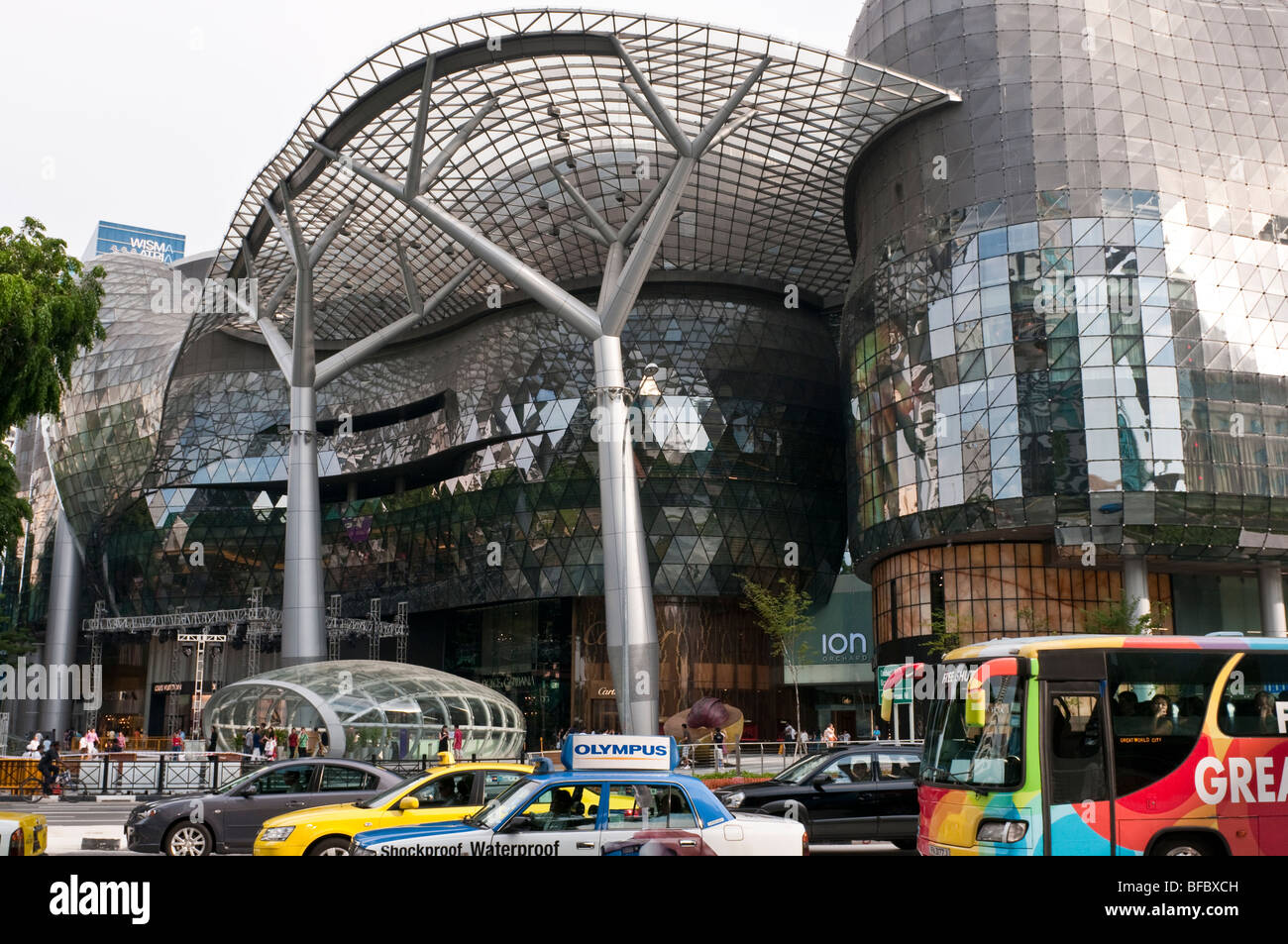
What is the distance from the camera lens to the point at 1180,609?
1945 inches

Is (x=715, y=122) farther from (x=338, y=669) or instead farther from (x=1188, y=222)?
(x=338, y=669)

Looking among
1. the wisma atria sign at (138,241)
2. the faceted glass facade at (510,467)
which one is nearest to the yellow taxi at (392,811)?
the faceted glass facade at (510,467)

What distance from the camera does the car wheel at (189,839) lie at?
51.5ft

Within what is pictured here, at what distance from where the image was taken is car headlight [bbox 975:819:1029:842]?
11.9 meters

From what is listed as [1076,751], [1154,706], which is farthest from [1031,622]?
[1076,751]

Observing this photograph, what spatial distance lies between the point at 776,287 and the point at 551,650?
23796 millimetres

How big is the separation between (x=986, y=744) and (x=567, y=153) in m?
43.3

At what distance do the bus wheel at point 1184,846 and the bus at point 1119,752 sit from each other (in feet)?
0.04

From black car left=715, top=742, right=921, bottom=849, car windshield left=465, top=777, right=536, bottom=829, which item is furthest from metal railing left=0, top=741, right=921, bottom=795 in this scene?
car windshield left=465, top=777, right=536, bottom=829

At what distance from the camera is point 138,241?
116 m

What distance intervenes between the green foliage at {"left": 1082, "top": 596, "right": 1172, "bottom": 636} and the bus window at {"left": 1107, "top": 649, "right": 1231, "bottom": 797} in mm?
30500

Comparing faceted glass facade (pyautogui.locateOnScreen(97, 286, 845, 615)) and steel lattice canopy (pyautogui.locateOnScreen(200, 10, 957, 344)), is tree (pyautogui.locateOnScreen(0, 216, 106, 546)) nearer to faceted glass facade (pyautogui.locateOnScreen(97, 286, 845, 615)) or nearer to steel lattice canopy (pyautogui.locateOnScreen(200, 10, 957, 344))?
steel lattice canopy (pyautogui.locateOnScreen(200, 10, 957, 344))

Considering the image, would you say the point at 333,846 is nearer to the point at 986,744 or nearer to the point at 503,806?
the point at 503,806
